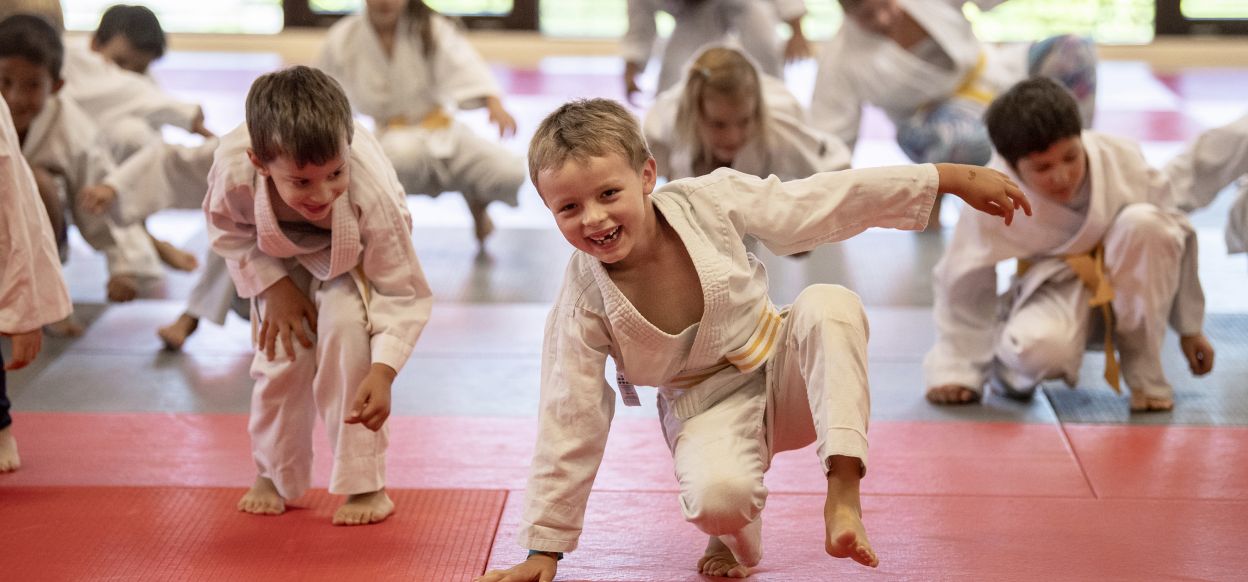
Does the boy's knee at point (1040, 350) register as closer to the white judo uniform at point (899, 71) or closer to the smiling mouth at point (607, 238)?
the smiling mouth at point (607, 238)

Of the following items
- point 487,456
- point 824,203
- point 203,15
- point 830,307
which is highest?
point 824,203

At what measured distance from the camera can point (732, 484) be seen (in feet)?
7.47

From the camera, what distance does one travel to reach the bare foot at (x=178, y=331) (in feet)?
12.8

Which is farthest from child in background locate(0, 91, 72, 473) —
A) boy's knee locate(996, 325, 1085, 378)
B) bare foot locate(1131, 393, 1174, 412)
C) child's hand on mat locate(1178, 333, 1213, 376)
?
child's hand on mat locate(1178, 333, 1213, 376)

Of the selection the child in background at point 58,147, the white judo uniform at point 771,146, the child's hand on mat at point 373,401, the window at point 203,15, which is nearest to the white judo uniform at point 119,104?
the child in background at point 58,147

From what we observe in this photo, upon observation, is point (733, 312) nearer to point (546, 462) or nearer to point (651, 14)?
point (546, 462)

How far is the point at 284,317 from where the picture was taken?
8.96 feet

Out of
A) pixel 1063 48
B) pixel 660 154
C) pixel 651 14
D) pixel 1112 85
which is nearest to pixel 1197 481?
pixel 660 154

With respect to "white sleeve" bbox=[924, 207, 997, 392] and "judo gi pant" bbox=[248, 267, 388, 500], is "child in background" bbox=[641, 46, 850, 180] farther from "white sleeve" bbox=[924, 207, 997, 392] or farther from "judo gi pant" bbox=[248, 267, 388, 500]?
"judo gi pant" bbox=[248, 267, 388, 500]

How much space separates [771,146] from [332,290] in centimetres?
167

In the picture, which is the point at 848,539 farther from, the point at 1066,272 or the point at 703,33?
the point at 703,33

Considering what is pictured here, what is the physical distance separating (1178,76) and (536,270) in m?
5.10

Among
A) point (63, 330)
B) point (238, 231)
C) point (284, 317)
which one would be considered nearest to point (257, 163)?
point (238, 231)

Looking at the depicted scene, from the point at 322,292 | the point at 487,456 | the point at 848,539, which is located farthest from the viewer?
the point at 487,456
